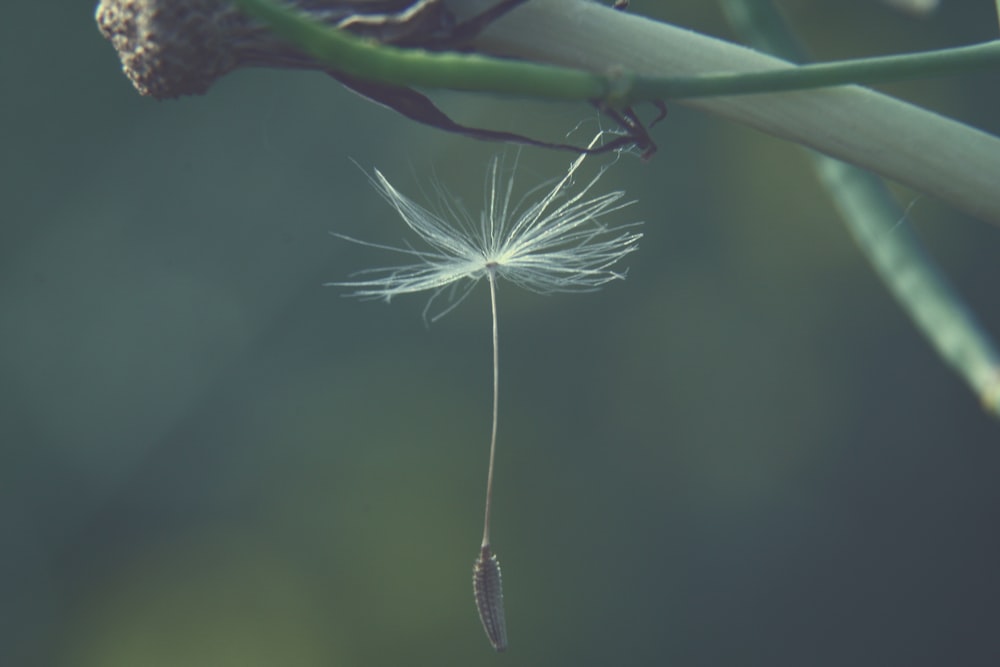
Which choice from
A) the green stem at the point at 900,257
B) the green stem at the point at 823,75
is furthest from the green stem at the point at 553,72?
the green stem at the point at 900,257

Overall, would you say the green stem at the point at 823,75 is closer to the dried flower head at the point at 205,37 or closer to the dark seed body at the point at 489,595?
the dried flower head at the point at 205,37

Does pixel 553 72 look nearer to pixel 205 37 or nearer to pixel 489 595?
pixel 205 37

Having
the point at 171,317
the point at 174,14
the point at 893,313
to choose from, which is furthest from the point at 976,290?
the point at 174,14

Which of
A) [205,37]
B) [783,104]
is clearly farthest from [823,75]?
[205,37]

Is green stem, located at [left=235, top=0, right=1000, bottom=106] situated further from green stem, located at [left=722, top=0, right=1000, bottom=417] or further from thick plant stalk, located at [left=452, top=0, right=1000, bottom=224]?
green stem, located at [left=722, top=0, right=1000, bottom=417]

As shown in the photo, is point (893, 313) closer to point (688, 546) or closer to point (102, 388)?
point (688, 546)
